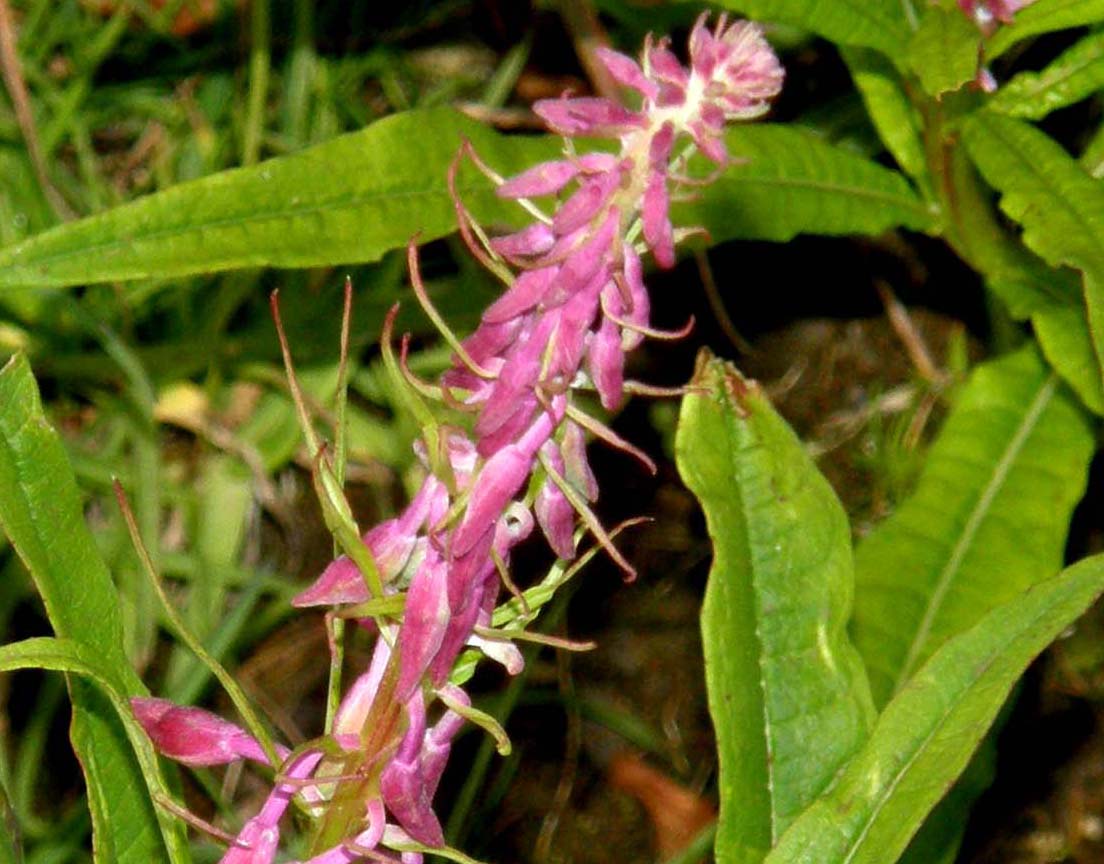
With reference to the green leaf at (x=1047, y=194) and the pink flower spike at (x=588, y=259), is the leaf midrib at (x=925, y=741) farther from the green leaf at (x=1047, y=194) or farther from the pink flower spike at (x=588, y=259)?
the pink flower spike at (x=588, y=259)

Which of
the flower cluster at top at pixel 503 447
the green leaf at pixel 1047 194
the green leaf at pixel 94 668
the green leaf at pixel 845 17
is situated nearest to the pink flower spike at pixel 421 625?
the flower cluster at top at pixel 503 447

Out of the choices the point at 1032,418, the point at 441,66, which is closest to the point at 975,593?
the point at 1032,418

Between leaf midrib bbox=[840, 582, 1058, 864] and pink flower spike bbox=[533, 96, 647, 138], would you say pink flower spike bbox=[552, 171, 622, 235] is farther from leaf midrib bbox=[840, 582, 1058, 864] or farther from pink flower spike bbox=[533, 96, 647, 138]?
leaf midrib bbox=[840, 582, 1058, 864]

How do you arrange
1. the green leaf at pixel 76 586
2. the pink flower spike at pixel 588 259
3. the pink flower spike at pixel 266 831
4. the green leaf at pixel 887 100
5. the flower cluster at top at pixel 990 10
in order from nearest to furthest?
the pink flower spike at pixel 588 259
the pink flower spike at pixel 266 831
the green leaf at pixel 76 586
the flower cluster at top at pixel 990 10
the green leaf at pixel 887 100

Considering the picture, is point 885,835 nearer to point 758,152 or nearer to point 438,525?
point 438,525

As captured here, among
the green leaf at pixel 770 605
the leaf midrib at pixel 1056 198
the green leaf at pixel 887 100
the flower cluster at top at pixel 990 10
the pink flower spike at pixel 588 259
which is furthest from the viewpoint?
the green leaf at pixel 887 100

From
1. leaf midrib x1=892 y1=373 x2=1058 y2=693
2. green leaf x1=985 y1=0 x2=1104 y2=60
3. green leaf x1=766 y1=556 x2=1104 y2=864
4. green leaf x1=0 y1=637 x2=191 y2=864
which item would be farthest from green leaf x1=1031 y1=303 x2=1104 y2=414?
green leaf x1=0 y1=637 x2=191 y2=864
